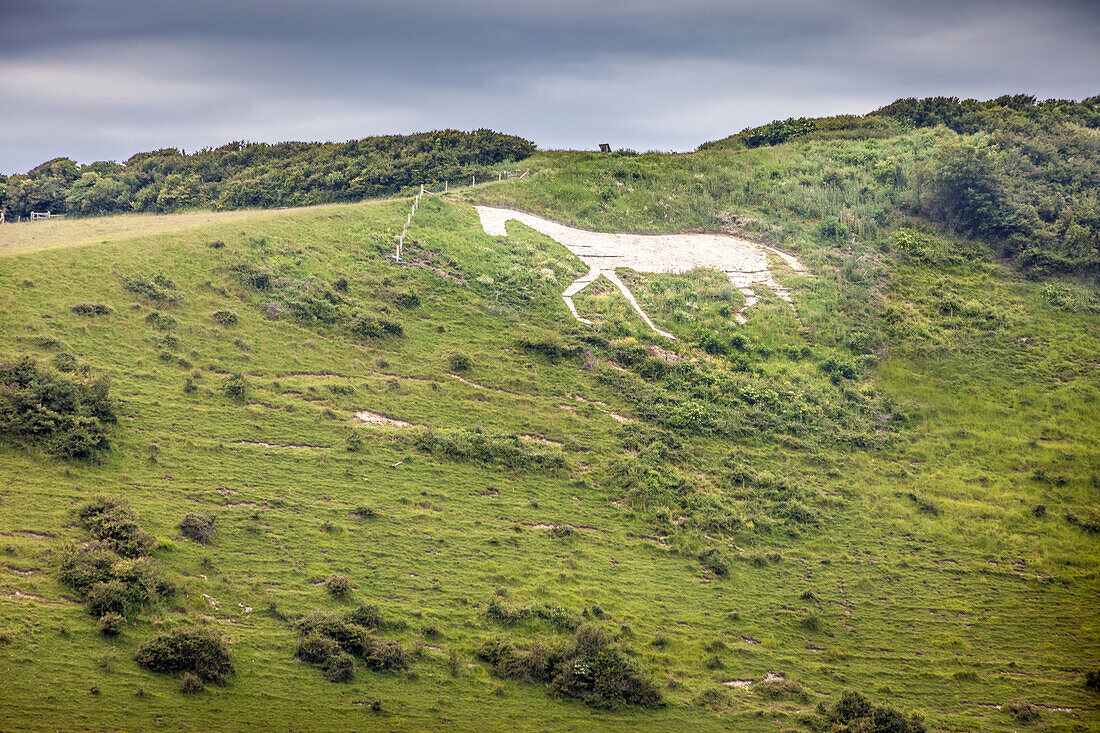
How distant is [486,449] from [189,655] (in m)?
17.0

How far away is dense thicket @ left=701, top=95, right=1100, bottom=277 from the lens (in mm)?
57031

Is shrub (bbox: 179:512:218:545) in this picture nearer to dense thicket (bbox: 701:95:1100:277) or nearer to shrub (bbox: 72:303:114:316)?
shrub (bbox: 72:303:114:316)

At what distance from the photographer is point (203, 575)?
28.6 m

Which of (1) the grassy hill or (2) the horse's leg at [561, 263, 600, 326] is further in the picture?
(2) the horse's leg at [561, 263, 600, 326]

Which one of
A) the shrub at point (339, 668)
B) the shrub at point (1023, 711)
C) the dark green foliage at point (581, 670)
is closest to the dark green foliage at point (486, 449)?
the dark green foliage at point (581, 670)

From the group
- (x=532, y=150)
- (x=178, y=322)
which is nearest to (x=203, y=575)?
(x=178, y=322)

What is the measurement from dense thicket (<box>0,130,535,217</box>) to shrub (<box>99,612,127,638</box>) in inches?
1714

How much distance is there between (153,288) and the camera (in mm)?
41938

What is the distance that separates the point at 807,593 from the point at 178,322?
31235 millimetres

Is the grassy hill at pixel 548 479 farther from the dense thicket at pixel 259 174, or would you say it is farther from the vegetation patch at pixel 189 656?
the dense thicket at pixel 259 174

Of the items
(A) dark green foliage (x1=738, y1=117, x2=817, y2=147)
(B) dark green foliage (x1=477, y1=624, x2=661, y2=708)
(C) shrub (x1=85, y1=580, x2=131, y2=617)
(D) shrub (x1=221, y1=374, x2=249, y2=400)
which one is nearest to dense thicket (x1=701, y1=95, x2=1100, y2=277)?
(A) dark green foliage (x1=738, y1=117, x2=817, y2=147)

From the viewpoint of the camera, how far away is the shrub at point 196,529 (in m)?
29.9

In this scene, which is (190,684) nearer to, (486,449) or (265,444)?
(265,444)

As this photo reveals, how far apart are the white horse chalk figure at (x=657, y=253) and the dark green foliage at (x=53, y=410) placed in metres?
28.0
